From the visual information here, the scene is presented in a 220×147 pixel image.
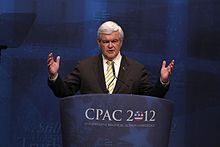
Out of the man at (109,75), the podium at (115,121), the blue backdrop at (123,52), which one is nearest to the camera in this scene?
the podium at (115,121)

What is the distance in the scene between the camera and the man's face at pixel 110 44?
2.15 metres

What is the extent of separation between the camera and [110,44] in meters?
2.17

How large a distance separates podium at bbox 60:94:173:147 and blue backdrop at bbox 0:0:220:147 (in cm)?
157

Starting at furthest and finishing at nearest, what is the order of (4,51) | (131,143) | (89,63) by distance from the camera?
(4,51)
(89,63)
(131,143)

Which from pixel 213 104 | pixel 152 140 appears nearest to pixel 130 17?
pixel 213 104

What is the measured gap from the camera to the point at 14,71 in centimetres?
337

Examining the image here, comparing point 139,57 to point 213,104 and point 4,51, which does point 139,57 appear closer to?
point 213,104

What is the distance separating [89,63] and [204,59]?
1.44m

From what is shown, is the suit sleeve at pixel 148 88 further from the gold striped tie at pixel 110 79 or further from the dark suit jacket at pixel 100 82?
the gold striped tie at pixel 110 79

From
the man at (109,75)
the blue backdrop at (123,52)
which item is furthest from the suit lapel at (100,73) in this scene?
the blue backdrop at (123,52)

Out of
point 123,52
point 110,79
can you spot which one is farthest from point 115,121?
point 123,52

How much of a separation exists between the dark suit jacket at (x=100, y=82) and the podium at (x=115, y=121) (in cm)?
30

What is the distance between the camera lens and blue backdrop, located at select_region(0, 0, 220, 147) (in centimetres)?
337

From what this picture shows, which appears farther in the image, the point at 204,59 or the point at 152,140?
the point at 204,59
